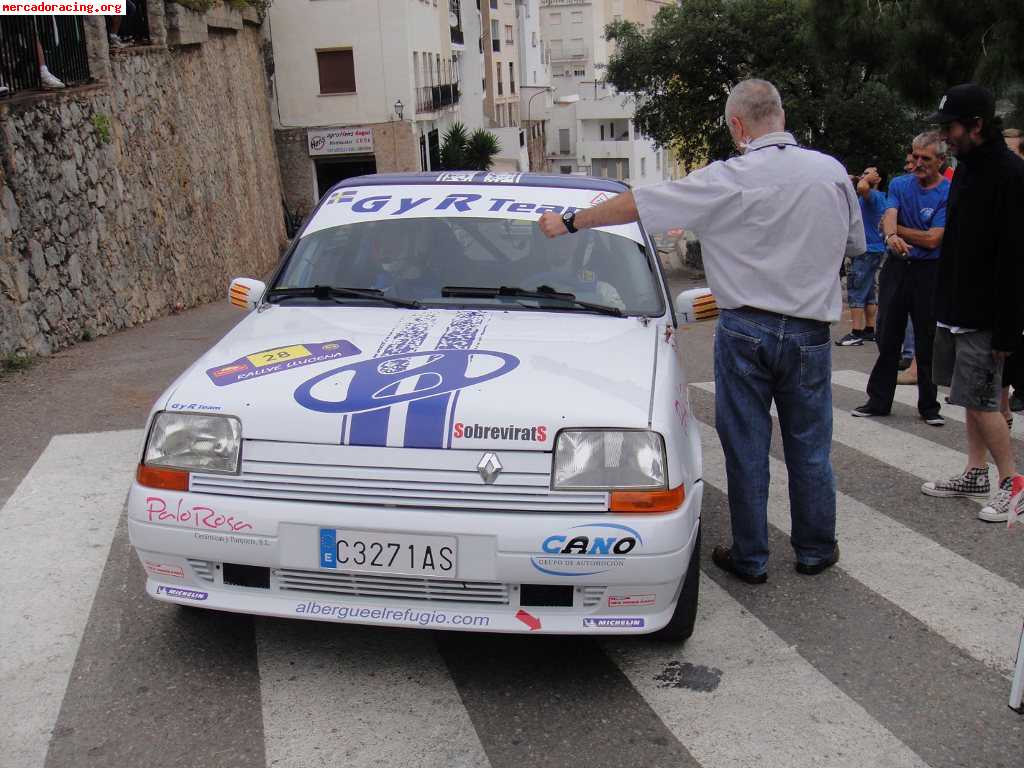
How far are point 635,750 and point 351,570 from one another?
1039 millimetres

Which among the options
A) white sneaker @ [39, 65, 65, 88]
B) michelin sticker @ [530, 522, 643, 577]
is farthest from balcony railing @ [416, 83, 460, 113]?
michelin sticker @ [530, 522, 643, 577]

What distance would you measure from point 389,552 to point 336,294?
5.75ft

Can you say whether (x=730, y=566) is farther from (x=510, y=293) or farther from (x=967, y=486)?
(x=967, y=486)

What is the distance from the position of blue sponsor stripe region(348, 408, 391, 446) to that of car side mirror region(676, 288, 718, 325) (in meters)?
2.05

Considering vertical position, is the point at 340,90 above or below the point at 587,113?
above

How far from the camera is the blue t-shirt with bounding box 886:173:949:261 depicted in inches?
280

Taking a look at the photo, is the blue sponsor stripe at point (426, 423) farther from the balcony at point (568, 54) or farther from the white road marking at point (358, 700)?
the balcony at point (568, 54)

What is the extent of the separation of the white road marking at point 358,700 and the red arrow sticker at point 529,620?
36 centimetres

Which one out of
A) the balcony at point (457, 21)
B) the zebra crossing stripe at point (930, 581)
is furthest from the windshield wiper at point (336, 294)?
the balcony at point (457, 21)

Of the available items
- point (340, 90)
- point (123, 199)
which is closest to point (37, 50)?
point (123, 199)

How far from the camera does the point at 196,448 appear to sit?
3.75m

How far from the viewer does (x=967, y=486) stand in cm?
580

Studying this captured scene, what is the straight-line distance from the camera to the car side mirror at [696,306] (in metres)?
5.19

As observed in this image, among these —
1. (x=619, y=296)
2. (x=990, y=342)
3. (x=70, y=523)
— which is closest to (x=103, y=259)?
(x=70, y=523)
